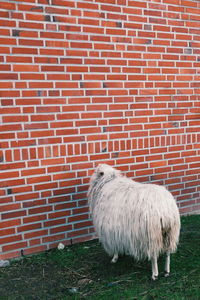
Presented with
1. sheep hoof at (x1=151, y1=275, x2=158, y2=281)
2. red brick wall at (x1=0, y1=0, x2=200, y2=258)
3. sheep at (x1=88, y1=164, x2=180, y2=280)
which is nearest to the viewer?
sheep at (x1=88, y1=164, x2=180, y2=280)

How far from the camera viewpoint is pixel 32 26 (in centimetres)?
330

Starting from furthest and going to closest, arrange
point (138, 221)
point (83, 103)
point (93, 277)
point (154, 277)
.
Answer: point (83, 103), point (93, 277), point (154, 277), point (138, 221)

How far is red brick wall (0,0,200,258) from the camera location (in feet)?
10.9

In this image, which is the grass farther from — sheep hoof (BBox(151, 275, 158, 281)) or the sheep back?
the sheep back

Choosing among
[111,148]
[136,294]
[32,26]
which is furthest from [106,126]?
[136,294]

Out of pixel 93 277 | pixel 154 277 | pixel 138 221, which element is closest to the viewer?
pixel 138 221

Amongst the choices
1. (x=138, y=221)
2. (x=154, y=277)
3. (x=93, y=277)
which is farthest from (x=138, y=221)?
(x=93, y=277)

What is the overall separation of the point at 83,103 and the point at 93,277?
76.0 inches

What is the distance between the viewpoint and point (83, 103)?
3691 mm

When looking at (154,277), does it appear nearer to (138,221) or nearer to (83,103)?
(138,221)

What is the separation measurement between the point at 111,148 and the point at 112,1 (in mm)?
1809

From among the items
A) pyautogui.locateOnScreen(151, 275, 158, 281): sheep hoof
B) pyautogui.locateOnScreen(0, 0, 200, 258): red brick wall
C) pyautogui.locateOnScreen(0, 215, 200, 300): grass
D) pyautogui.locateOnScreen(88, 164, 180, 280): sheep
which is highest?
pyautogui.locateOnScreen(0, 0, 200, 258): red brick wall

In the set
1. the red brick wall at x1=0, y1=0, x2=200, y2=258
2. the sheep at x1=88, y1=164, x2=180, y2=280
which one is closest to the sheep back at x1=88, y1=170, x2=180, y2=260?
the sheep at x1=88, y1=164, x2=180, y2=280

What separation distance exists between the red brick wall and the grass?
26 cm
